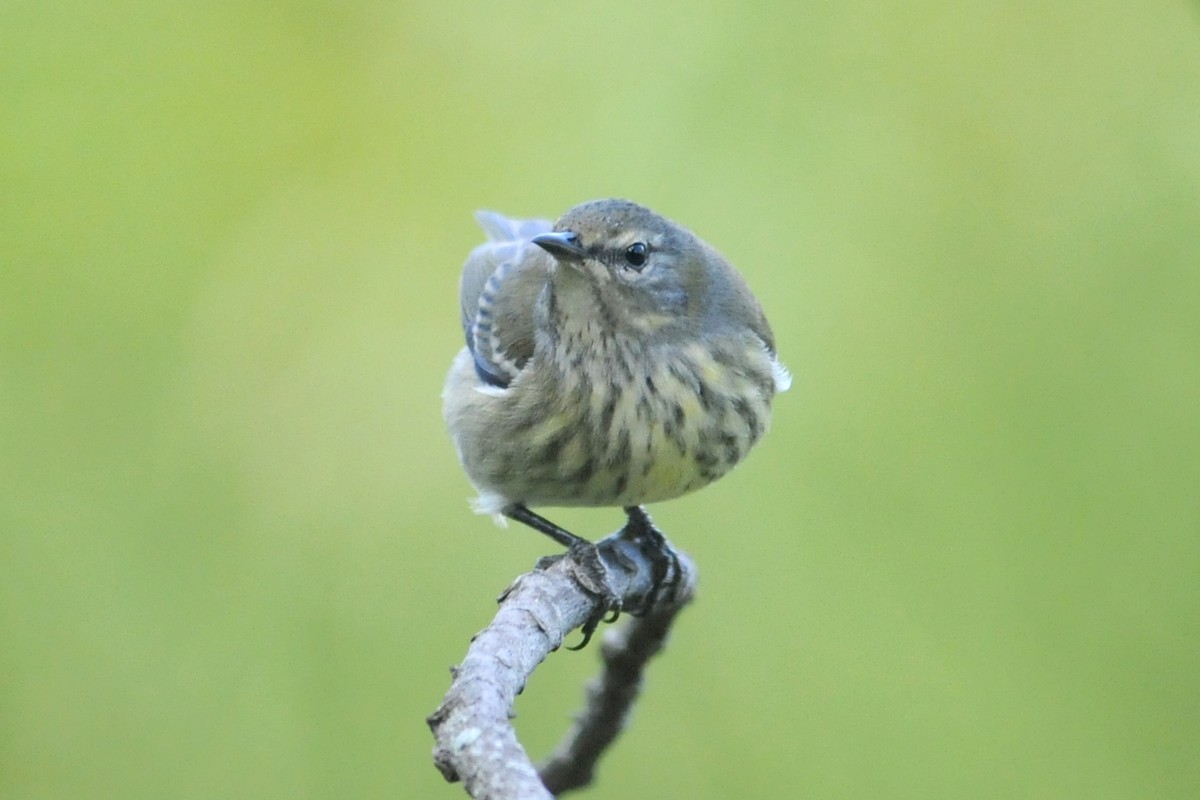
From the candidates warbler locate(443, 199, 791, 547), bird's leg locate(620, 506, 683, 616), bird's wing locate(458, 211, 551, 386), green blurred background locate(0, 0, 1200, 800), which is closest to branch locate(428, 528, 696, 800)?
bird's leg locate(620, 506, 683, 616)

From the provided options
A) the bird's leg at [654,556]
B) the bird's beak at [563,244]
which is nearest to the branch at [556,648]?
the bird's leg at [654,556]

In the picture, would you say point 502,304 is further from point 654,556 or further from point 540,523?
point 654,556

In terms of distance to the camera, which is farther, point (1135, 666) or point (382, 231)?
point (382, 231)

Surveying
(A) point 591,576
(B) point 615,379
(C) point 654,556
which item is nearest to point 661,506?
(C) point 654,556

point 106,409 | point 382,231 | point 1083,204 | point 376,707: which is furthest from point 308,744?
point 1083,204

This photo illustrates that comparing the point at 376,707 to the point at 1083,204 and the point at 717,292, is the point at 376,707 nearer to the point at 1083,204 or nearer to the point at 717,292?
the point at 717,292
